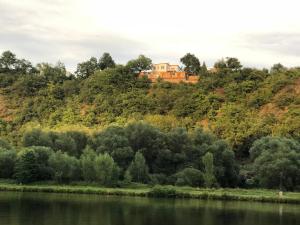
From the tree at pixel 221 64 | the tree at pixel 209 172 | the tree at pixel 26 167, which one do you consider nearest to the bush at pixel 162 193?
the tree at pixel 209 172

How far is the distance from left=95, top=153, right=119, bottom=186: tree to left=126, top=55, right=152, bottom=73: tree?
2343 inches

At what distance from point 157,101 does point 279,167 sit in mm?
48548

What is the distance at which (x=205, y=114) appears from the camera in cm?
11350

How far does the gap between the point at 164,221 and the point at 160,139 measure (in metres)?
48.4

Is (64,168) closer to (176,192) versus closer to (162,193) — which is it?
(162,193)

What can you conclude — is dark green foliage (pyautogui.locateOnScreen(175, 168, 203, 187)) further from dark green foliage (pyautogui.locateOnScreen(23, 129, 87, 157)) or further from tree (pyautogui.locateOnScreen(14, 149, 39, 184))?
dark green foliage (pyautogui.locateOnScreen(23, 129, 87, 157))

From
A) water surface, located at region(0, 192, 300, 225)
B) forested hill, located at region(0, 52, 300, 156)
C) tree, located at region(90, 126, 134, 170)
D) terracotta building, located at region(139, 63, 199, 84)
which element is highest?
terracotta building, located at region(139, 63, 199, 84)

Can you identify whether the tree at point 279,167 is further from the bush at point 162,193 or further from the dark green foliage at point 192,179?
the bush at point 162,193

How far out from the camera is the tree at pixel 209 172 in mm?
78250

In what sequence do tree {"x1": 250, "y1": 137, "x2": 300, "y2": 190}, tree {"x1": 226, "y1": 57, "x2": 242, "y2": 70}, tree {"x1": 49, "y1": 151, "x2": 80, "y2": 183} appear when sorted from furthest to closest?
tree {"x1": 226, "y1": 57, "x2": 242, "y2": 70}
tree {"x1": 49, "y1": 151, "x2": 80, "y2": 183}
tree {"x1": 250, "y1": 137, "x2": 300, "y2": 190}

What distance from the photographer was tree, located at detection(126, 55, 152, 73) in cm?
13644

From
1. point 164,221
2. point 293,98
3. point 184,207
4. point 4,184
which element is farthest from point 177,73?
point 164,221

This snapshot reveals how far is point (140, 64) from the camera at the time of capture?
138750 millimetres

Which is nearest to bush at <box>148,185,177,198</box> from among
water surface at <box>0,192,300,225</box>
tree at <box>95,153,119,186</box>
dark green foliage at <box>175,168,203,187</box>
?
water surface at <box>0,192,300,225</box>
